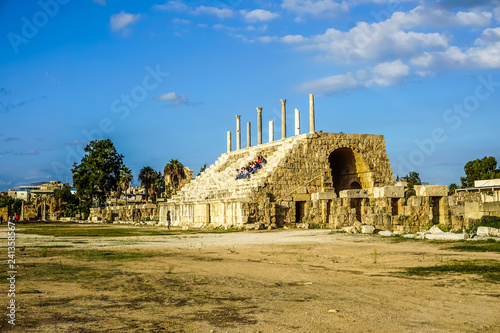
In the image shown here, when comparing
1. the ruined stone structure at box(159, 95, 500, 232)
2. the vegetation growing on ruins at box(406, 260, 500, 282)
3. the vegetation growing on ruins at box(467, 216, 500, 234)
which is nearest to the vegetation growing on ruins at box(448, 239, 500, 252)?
the vegetation growing on ruins at box(406, 260, 500, 282)

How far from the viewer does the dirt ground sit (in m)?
5.66

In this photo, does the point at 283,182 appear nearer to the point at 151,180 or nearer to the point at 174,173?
the point at 174,173

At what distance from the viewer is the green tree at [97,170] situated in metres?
57.5

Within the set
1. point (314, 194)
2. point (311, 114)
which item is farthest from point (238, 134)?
point (314, 194)

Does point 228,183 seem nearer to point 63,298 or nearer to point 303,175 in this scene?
point 303,175

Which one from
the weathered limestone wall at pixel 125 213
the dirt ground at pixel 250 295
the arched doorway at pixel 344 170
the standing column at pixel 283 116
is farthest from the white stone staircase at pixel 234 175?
the dirt ground at pixel 250 295

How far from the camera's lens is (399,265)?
10695 millimetres

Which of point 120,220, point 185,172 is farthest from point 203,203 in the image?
point 185,172

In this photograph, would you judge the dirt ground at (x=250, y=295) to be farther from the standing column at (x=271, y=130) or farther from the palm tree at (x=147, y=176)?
the palm tree at (x=147, y=176)

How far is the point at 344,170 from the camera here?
3972cm

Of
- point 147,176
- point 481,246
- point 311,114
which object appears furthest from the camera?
point 147,176

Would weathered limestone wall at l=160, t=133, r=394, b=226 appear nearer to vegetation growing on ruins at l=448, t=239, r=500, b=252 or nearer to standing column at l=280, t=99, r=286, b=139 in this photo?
standing column at l=280, t=99, r=286, b=139

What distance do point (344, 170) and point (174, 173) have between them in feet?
128

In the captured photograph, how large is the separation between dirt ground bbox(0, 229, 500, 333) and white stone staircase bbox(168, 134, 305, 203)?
18910 mm
